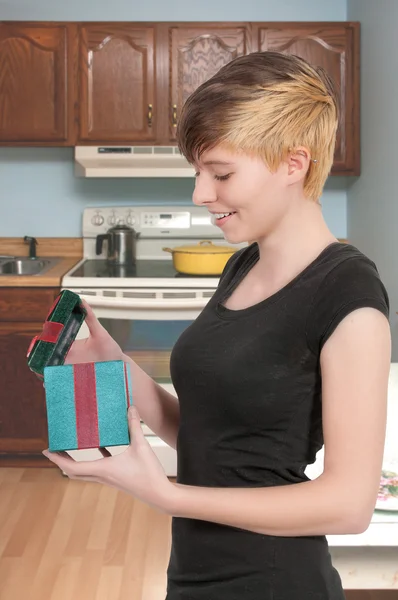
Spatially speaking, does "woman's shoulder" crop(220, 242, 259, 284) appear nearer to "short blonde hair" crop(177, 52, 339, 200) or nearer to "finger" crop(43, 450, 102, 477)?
"short blonde hair" crop(177, 52, 339, 200)

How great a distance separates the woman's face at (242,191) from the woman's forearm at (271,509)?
290 millimetres

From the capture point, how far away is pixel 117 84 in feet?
12.7

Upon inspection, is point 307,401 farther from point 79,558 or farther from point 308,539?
point 79,558

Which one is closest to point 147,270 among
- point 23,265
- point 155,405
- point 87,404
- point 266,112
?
point 23,265

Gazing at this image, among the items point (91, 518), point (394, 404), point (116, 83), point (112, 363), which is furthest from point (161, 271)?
point (112, 363)

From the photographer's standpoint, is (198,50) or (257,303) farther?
(198,50)

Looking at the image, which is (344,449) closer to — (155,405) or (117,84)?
(155,405)

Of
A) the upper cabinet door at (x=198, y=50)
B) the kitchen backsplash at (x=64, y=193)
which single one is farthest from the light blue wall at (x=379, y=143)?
the upper cabinet door at (x=198, y=50)

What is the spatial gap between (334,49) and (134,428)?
10.8 ft

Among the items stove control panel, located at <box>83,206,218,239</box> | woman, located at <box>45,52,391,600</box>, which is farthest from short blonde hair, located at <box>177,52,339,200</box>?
stove control panel, located at <box>83,206,218,239</box>

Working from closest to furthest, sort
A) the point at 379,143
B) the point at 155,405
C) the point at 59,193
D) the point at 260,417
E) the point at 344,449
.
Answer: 1. the point at 344,449
2. the point at 260,417
3. the point at 155,405
4. the point at 379,143
5. the point at 59,193

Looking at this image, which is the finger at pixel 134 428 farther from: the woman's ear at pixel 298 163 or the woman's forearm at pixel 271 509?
the woman's ear at pixel 298 163

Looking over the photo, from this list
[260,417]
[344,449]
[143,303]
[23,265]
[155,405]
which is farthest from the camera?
[23,265]

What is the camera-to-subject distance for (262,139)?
903 millimetres
